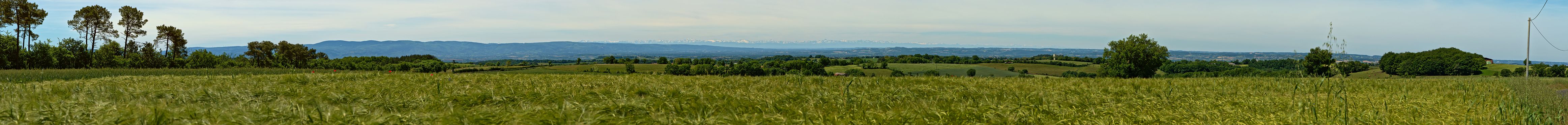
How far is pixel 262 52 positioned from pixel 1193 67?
76492mm

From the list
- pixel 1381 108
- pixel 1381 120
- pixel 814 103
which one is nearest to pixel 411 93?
pixel 814 103

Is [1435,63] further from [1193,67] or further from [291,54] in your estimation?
[291,54]

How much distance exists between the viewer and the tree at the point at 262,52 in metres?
63.8

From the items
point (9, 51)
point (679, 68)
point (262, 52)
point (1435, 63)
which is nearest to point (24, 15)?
point (9, 51)

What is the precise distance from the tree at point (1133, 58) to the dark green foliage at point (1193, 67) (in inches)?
291

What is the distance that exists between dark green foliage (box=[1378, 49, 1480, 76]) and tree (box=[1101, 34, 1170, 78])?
18.4 m

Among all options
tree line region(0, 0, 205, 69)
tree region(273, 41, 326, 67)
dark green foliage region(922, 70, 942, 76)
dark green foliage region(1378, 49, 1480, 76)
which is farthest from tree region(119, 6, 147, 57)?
dark green foliage region(1378, 49, 1480, 76)

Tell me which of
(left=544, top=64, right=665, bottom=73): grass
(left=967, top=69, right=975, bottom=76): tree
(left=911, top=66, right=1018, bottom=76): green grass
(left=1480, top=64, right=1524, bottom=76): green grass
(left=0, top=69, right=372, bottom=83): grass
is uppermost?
(left=1480, top=64, right=1524, bottom=76): green grass

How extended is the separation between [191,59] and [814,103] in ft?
226

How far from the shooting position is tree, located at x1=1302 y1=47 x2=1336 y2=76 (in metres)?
5.63

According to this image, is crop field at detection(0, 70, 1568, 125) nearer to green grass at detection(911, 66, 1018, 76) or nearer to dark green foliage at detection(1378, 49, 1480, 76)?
green grass at detection(911, 66, 1018, 76)

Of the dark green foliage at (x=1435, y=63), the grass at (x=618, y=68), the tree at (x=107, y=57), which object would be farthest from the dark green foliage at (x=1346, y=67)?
the tree at (x=107, y=57)

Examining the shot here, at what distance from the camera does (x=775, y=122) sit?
200 inches

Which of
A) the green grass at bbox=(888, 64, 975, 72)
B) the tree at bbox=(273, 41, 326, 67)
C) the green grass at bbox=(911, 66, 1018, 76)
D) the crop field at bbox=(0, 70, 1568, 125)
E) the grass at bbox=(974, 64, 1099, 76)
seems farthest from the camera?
the tree at bbox=(273, 41, 326, 67)
